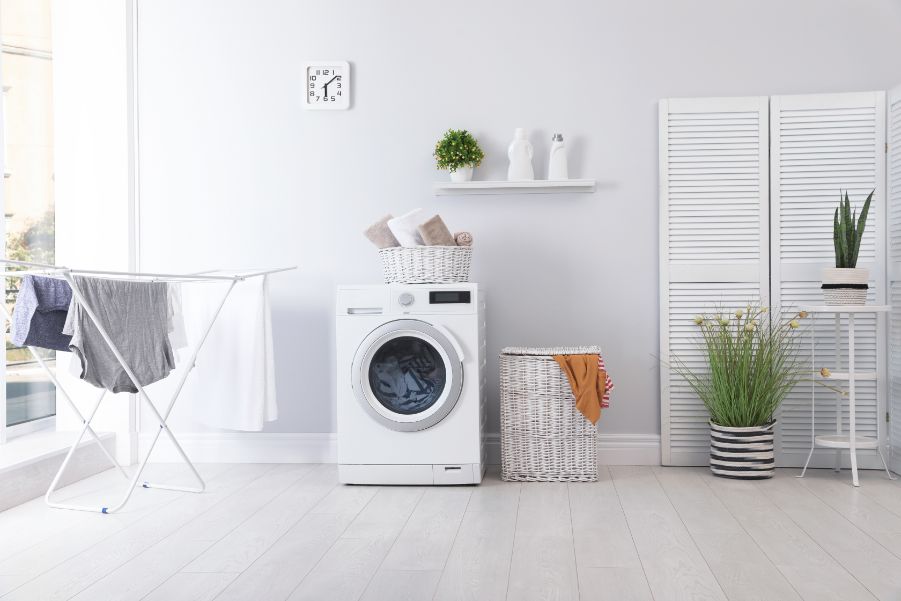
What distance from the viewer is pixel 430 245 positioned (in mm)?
3357

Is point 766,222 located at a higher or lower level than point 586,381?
higher

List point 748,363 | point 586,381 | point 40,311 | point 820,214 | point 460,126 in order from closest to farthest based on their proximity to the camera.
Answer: point 40,311, point 586,381, point 748,363, point 820,214, point 460,126

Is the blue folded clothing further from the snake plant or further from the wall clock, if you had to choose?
the snake plant

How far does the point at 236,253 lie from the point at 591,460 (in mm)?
1864

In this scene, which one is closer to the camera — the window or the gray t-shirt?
the gray t-shirt

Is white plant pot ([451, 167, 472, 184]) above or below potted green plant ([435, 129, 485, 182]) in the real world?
below

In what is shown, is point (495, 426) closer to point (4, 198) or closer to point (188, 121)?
point (188, 121)

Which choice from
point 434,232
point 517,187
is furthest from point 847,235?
point 434,232

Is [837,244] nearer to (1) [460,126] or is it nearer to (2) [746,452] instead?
(2) [746,452]

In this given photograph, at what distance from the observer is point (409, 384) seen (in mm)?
3371

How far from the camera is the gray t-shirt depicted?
8.89 feet

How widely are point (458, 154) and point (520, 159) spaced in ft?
0.90

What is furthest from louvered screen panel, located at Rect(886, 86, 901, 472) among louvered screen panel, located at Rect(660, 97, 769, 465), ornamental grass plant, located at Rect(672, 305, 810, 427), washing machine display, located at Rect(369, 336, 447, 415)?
washing machine display, located at Rect(369, 336, 447, 415)

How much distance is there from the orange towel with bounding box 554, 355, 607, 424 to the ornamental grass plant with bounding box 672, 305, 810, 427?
0.53m
